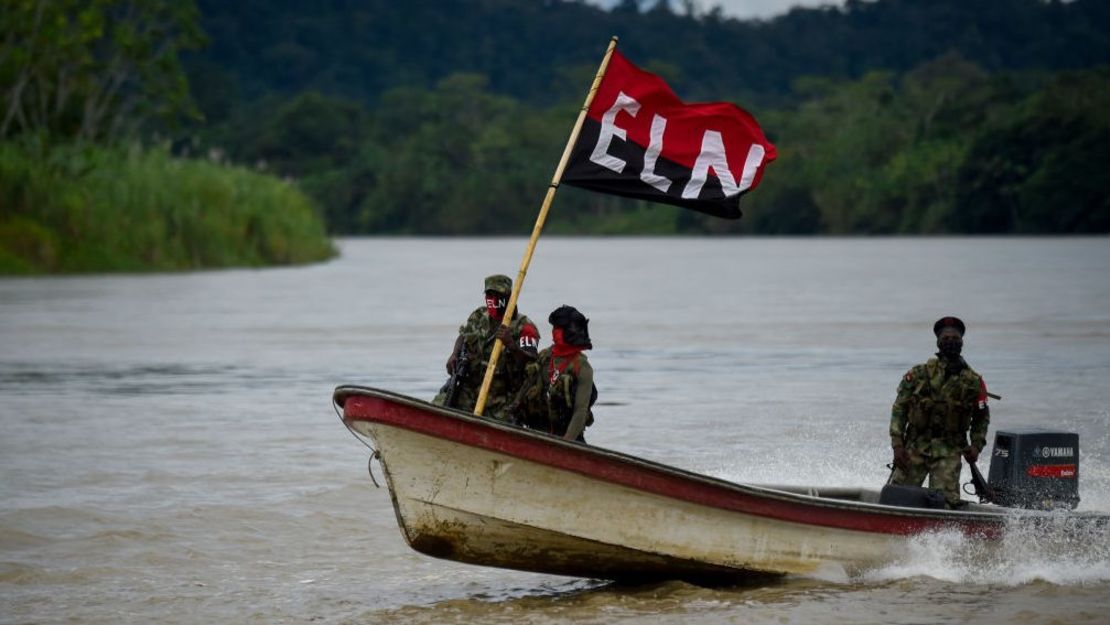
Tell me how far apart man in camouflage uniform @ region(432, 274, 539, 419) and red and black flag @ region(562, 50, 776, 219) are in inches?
35.5

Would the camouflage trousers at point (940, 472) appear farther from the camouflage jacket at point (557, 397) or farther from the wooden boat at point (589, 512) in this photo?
→ the camouflage jacket at point (557, 397)

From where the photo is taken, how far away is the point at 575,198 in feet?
462

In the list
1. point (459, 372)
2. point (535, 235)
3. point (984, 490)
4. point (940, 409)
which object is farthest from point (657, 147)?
point (984, 490)

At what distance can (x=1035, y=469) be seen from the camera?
35.7 feet

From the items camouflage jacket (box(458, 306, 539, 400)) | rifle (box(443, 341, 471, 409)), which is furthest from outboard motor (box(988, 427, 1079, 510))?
rifle (box(443, 341, 471, 409))

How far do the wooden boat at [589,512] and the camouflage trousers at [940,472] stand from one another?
413 millimetres

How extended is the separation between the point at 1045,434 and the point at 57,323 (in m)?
22.6

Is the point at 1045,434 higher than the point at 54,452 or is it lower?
higher

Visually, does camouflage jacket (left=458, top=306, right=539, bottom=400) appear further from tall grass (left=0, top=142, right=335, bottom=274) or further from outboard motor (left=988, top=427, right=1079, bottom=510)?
tall grass (left=0, top=142, right=335, bottom=274)

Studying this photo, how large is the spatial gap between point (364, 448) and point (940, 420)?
6.88 m

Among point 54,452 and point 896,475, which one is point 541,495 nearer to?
point 896,475

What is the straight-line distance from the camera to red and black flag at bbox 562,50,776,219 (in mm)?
10289

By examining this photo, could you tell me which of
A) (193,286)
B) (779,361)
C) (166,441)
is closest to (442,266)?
(193,286)

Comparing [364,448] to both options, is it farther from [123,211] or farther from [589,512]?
[123,211]
